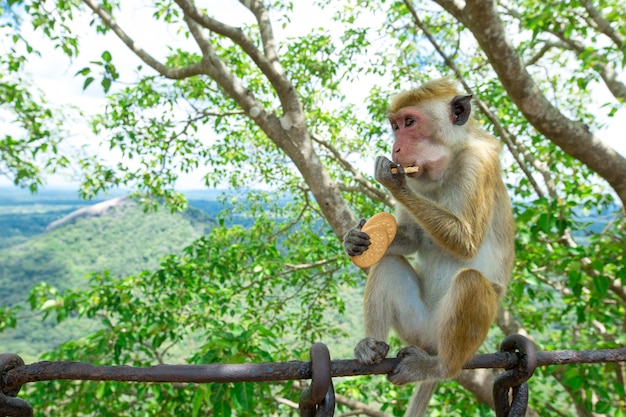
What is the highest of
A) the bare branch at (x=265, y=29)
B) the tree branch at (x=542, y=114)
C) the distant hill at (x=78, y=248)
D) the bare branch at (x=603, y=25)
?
the bare branch at (x=603, y=25)

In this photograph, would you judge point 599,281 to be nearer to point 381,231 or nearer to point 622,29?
point 381,231

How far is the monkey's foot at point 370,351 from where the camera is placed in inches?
85.9

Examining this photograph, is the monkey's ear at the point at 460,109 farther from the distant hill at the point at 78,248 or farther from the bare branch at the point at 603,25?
the distant hill at the point at 78,248

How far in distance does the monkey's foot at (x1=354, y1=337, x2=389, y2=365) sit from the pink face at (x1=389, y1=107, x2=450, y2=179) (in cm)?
87

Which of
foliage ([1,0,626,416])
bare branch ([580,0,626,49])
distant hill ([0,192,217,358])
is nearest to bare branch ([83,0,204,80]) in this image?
foliage ([1,0,626,416])

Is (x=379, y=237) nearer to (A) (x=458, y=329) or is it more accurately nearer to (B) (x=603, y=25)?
(A) (x=458, y=329)

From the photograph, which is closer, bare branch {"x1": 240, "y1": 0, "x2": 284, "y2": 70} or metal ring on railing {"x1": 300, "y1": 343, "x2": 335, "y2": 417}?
metal ring on railing {"x1": 300, "y1": 343, "x2": 335, "y2": 417}

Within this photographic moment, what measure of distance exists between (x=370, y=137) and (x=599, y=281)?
14.0ft

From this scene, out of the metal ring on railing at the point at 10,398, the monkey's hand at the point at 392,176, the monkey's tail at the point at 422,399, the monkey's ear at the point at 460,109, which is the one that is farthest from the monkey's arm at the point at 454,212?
the metal ring on railing at the point at 10,398

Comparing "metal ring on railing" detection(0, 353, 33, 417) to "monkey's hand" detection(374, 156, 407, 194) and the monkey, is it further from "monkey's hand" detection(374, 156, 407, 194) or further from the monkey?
"monkey's hand" detection(374, 156, 407, 194)

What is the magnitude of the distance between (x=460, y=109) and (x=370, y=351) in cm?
137

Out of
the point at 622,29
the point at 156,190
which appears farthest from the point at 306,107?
the point at 622,29

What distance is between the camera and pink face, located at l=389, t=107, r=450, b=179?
253cm

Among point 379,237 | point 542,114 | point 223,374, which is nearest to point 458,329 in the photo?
point 379,237
